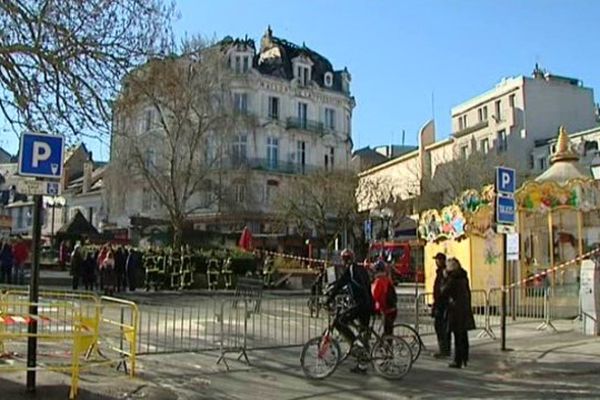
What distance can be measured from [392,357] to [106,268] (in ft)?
52.4

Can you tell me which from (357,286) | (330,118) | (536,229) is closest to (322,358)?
(357,286)

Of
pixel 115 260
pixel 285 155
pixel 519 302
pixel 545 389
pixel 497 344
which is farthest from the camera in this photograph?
pixel 285 155

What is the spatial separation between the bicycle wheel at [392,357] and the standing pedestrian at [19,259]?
20.1m

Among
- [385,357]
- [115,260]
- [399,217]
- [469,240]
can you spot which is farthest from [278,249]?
[385,357]

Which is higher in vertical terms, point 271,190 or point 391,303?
point 271,190

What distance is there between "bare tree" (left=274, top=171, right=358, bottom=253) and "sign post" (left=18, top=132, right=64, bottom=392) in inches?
1501

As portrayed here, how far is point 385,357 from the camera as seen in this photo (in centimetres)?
1053

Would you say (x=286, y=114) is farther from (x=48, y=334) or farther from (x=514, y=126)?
(x=48, y=334)

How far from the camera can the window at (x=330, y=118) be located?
62750 millimetres

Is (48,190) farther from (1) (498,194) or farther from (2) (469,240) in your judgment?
(2) (469,240)

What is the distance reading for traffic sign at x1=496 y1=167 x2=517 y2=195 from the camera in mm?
13352

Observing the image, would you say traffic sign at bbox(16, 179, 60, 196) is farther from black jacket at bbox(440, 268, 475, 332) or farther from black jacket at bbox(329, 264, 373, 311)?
black jacket at bbox(440, 268, 475, 332)

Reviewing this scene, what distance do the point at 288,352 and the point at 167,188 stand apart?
24712mm

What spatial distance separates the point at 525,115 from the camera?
54188 mm
